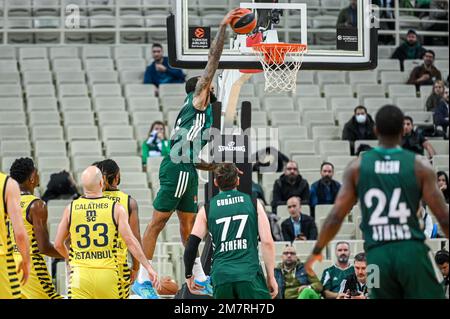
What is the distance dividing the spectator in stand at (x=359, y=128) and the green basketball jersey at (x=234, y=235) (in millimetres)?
9409

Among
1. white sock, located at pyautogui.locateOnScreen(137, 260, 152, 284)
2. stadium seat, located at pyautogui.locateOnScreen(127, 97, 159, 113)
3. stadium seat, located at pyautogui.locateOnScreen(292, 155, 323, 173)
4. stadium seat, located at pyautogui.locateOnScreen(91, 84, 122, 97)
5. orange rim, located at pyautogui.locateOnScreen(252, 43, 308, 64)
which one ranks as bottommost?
white sock, located at pyautogui.locateOnScreen(137, 260, 152, 284)

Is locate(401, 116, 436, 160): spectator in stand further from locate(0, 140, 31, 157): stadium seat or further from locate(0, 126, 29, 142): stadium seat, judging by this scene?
locate(0, 126, 29, 142): stadium seat

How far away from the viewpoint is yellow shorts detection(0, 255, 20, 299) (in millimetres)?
9273

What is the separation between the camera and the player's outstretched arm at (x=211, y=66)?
11.1m

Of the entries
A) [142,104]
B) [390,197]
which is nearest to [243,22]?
[390,197]

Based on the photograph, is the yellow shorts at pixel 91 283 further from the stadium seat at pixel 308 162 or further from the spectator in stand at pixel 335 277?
the stadium seat at pixel 308 162

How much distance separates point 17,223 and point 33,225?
1.22m

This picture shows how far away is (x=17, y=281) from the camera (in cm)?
934

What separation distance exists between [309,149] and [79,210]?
969 centimetres

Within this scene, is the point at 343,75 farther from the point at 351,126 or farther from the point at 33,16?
the point at 33,16

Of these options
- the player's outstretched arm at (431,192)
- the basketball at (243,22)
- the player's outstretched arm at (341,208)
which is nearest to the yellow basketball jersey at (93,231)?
the basketball at (243,22)

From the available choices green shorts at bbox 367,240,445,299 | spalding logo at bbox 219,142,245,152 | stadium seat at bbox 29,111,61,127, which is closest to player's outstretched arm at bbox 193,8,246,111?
spalding logo at bbox 219,142,245,152

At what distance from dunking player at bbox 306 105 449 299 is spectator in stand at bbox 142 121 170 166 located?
10284 mm

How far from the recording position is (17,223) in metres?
9.12
